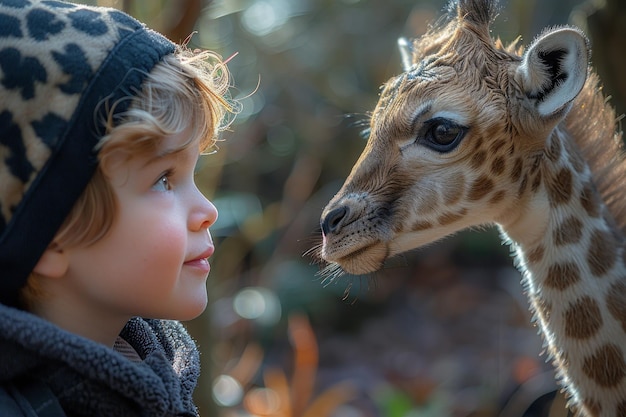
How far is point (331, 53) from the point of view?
5.16 meters

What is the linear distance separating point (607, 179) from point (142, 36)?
50.1 inches

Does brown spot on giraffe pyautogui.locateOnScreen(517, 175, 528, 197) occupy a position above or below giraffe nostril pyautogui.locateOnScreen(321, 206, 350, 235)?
above

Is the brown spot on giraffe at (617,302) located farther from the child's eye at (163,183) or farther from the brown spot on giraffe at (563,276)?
the child's eye at (163,183)

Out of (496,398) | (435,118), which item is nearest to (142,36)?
(435,118)

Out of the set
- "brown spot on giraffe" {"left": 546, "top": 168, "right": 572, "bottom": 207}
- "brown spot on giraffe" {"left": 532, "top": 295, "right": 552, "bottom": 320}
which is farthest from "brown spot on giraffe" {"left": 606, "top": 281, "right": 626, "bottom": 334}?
"brown spot on giraffe" {"left": 546, "top": 168, "right": 572, "bottom": 207}

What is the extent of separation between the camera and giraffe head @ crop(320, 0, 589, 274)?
1.83 meters

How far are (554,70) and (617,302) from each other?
568 mm

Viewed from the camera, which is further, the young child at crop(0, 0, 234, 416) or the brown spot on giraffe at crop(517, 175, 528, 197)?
the brown spot on giraffe at crop(517, 175, 528, 197)

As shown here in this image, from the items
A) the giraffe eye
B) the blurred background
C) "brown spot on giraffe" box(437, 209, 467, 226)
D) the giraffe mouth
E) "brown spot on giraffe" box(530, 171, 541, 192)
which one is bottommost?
the blurred background

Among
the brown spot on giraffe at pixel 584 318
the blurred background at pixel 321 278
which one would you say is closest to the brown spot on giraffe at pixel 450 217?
the brown spot on giraffe at pixel 584 318

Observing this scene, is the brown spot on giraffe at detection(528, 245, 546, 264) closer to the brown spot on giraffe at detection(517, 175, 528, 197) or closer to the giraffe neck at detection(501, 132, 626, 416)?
the giraffe neck at detection(501, 132, 626, 416)

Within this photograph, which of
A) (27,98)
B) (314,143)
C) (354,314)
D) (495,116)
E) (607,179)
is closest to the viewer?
(27,98)

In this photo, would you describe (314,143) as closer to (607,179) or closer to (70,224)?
(607,179)

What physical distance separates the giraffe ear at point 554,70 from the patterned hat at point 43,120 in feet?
3.26
